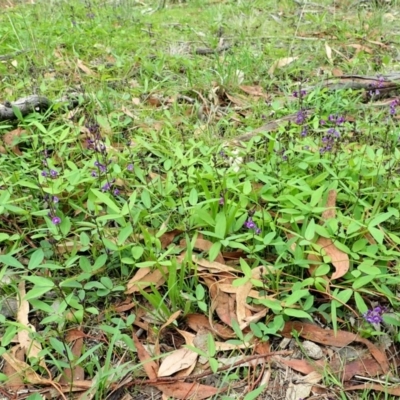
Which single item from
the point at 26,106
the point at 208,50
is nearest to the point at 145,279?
the point at 26,106

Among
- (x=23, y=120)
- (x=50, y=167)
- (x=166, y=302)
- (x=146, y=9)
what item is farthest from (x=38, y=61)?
(x=166, y=302)

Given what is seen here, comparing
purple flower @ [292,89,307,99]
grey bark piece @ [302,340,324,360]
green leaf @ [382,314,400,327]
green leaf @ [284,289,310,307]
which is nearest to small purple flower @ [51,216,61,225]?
green leaf @ [284,289,310,307]

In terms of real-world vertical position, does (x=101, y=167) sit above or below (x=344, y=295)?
above

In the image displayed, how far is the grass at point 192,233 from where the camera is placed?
1572 mm

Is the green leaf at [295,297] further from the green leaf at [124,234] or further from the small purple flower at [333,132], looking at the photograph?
the small purple flower at [333,132]

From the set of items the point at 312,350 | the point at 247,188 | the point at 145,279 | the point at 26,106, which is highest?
the point at 26,106

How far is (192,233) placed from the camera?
1.93m

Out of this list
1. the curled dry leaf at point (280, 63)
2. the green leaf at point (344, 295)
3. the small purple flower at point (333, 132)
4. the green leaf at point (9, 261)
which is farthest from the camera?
the curled dry leaf at point (280, 63)

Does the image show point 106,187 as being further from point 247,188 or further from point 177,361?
point 177,361

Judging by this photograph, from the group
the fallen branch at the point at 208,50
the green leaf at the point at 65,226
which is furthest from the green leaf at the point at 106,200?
the fallen branch at the point at 208,50

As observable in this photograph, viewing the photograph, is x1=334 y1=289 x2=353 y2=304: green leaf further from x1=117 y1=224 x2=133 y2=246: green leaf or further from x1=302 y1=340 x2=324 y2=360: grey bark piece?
x1=117 y1=224 x2=133 y2=246: green leaf

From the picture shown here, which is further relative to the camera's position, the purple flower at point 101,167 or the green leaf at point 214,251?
the purple flower at point 101,167

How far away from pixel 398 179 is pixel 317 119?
647 mm

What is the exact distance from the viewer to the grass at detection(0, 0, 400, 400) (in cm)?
157
